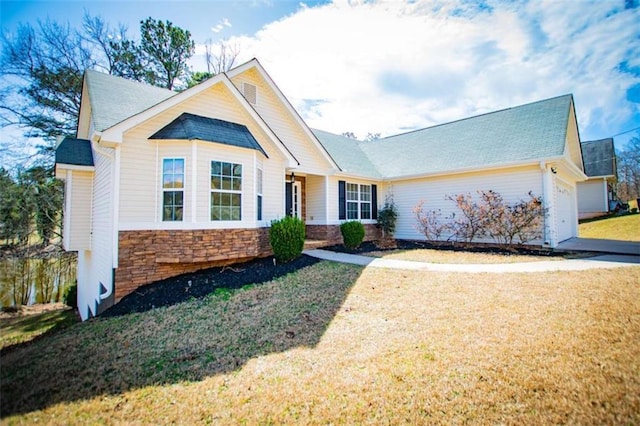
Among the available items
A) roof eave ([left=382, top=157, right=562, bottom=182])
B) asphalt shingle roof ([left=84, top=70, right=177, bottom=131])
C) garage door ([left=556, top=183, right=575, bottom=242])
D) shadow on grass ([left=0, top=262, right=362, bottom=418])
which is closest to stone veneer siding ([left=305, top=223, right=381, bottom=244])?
roof eave ([left=382, top=157, right=562, bottom=182])

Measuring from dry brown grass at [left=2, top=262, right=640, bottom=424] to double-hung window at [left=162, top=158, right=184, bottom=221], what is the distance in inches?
104

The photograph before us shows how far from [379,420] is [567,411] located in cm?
174

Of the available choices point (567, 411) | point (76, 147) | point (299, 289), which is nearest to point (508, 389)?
point (567, 411)

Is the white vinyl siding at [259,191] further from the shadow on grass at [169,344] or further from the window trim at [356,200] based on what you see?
the window trim at [356,200]

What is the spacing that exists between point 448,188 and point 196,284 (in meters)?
11.7

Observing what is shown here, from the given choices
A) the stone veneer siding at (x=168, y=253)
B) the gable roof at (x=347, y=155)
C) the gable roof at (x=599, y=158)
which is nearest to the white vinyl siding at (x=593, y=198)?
the gable roof at (x=599, y=158)

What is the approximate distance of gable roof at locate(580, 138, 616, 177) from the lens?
2338cm

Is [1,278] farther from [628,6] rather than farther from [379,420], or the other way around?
[628,6]

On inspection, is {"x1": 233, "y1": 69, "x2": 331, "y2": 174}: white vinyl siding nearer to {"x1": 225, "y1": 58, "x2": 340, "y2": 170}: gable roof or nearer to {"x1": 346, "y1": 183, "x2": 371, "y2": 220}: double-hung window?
{"x1": 225, "y1": 58, "x2": 340, "y2": 170}: gable roof

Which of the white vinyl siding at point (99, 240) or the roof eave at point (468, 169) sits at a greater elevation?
the roof eave at point (468, 169)

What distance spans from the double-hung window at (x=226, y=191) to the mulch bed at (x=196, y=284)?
62.1 inches

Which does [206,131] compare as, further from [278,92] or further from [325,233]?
[325,233]

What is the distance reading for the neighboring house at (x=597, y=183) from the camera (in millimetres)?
23094

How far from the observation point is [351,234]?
12.5 m
